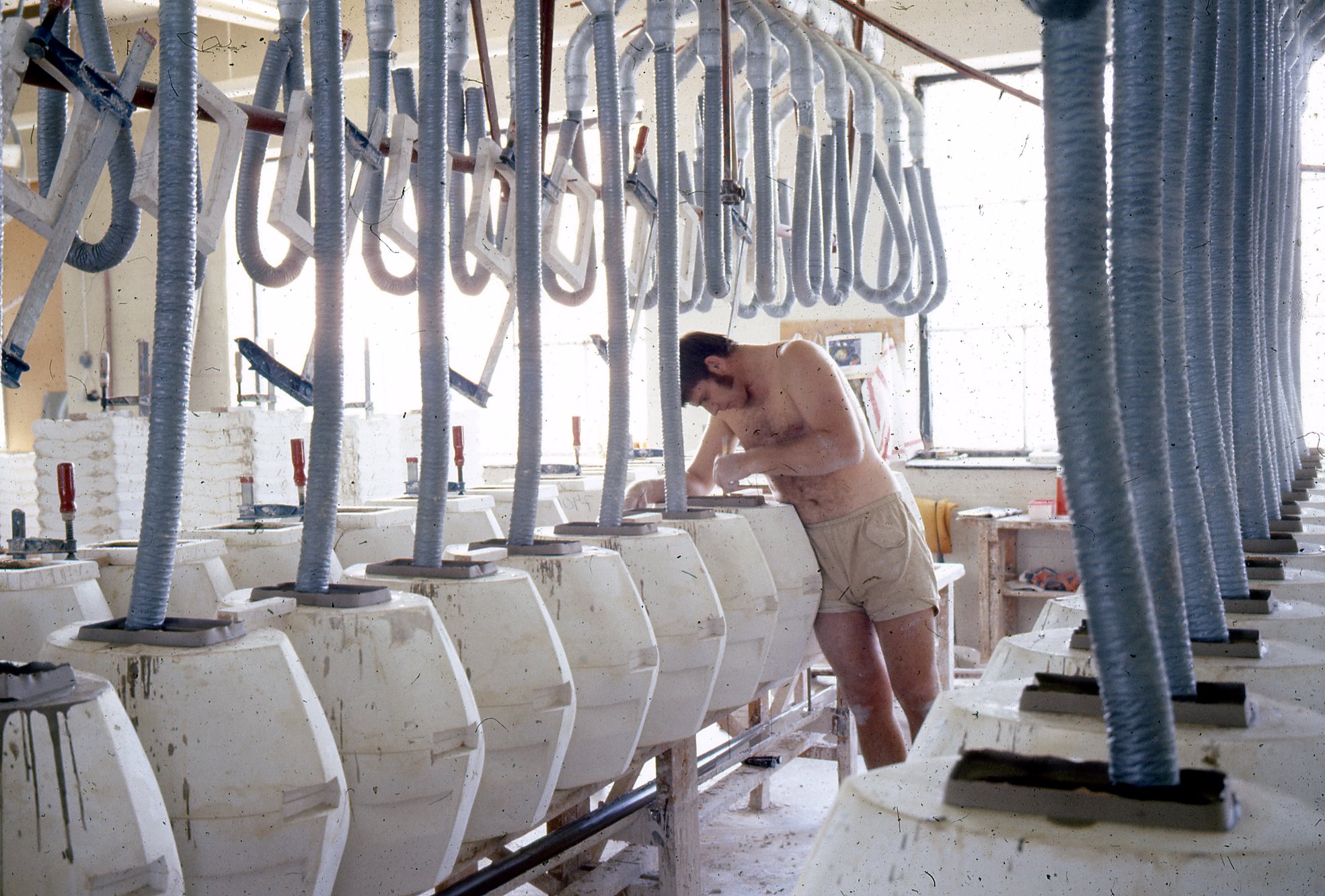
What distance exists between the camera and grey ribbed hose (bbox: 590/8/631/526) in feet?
4.36

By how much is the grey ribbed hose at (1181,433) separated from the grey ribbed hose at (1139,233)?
0.12m

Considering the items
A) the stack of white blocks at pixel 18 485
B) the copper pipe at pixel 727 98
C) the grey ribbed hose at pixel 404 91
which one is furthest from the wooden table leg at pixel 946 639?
the stack of white blocks at pixel 18 485

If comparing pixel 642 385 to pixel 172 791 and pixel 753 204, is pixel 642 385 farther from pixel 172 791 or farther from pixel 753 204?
pixel 172 791

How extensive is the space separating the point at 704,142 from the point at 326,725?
132cm

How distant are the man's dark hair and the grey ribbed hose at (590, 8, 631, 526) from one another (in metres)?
1.16

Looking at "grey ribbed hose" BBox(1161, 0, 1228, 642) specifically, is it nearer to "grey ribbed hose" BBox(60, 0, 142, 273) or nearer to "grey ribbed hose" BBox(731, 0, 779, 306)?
"grey ribbed hose" BBox(60, 0, 142, 273)

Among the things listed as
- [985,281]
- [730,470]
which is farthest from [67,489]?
[985,281]

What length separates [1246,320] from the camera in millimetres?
896

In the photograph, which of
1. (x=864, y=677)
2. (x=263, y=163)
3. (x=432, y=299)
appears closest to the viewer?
(x=432, y=299)

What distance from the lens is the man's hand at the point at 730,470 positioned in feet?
→ 7.34

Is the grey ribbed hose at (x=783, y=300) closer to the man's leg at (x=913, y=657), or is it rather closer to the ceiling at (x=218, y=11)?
the man's leg at (x=913, y=657)

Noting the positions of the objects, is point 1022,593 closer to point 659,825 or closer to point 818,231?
point 818,231

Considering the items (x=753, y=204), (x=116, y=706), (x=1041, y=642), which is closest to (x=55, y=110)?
(x=116, y=706)

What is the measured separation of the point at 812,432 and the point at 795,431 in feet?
0.27
